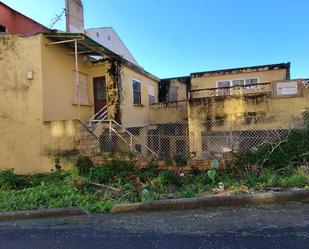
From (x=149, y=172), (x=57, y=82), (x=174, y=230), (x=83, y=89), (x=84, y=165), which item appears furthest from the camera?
(x=83, y=89)

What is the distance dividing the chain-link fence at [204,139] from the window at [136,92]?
5.69ft

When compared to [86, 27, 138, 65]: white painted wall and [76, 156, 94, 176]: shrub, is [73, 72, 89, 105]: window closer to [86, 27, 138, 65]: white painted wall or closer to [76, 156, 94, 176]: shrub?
[76, 156, 94, 176]: shrub

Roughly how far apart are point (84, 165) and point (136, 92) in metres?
8.27

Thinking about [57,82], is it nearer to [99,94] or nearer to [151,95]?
[99,94]

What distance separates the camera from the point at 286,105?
47.3 feet

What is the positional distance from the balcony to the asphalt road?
1330cm

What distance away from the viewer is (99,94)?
52.6 ft

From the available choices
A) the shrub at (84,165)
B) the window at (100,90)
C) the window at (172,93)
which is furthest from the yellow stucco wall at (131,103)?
the shrub at (84,165)

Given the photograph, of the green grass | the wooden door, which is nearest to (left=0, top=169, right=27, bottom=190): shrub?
the green grass

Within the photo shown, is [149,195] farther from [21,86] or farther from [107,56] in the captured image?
[107,56]

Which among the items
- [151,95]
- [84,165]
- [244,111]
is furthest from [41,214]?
[151,95]

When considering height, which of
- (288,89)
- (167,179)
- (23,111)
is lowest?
(167,179)

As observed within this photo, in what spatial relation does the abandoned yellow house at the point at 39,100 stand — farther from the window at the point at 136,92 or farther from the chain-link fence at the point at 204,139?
the window at the point at 136,92

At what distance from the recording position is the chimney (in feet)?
54.1
